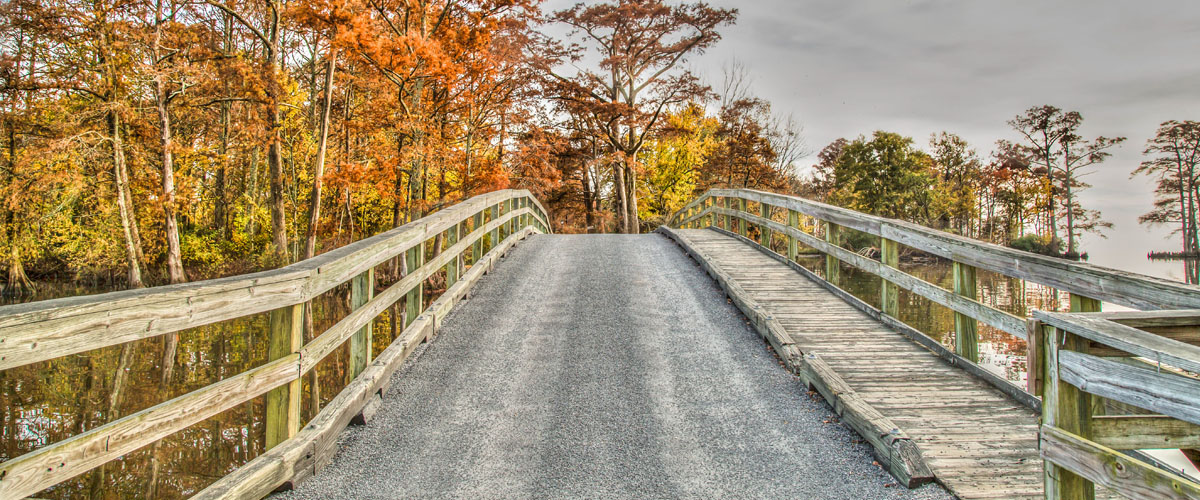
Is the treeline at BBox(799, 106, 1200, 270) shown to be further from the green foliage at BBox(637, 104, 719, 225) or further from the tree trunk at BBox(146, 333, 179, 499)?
the tree trunk at BBox(146, 333, 179, 499)

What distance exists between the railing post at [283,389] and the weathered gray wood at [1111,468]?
342cm

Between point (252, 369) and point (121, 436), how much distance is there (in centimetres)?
71

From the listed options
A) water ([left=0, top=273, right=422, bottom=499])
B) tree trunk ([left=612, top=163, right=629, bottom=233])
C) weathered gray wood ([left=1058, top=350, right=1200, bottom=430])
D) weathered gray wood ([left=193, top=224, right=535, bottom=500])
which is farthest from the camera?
tree trunk ([left=612, top=163, right=629, bottom=233])

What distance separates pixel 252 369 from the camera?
2.78 metres

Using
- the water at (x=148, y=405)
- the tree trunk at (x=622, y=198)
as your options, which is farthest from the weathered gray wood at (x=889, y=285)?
the tree trunk at (x=622, y=198)

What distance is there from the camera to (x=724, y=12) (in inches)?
881

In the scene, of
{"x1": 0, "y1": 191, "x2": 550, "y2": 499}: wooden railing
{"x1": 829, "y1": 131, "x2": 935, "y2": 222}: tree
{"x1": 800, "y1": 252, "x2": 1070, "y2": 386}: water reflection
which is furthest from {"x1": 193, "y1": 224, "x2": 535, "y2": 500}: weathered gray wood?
{"x1": 829, "y1": 131, "x2": 935, "y2": 222}: tree

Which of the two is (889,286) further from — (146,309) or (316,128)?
(316,128)

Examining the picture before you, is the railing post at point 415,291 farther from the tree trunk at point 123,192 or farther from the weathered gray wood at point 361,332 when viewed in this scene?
the tree trunk at point 123,192

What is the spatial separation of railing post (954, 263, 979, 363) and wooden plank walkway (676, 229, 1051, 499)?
0.61ft

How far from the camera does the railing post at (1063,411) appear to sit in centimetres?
228

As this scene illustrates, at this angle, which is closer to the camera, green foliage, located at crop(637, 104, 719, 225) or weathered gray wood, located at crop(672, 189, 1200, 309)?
weathered gray wood, located at crop(672, 189, 1200, 309)

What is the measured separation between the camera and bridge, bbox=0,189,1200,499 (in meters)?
2.11

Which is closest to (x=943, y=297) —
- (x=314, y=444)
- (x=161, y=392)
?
(x=314, y=444)
